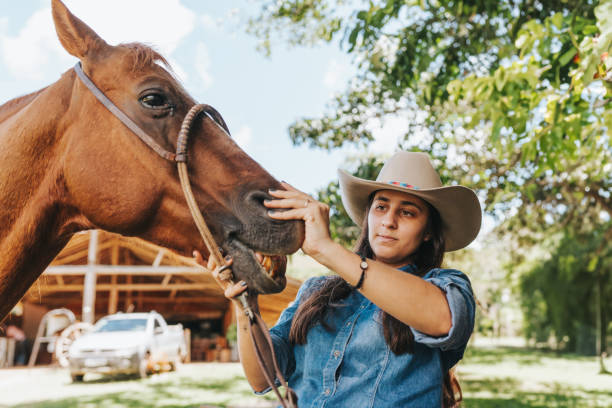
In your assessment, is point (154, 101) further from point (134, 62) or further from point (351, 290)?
point (351, 290)

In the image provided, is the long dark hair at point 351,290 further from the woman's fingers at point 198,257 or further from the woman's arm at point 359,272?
the woman's fingers at point 198,257

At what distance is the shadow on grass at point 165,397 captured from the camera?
8391mm

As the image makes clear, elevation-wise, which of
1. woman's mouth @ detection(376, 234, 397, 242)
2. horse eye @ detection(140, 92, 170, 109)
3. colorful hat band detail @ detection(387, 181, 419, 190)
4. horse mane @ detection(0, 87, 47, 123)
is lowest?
woman's mouth @ detection(376, 234, 397, 242)

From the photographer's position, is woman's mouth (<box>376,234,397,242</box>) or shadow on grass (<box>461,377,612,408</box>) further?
shadow on grass (<box>461,377,612,408</box>)

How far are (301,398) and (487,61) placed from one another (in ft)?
18.7

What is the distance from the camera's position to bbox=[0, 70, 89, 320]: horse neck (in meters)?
1.66

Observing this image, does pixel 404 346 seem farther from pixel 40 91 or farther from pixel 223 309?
pixel 223 309

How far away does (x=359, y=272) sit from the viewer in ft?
4.81

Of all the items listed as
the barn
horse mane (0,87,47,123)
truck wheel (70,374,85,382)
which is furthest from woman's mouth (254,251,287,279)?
the barn

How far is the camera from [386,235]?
1.92 metres

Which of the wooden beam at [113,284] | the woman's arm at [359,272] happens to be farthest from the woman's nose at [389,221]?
the wooden beam at [113,284]

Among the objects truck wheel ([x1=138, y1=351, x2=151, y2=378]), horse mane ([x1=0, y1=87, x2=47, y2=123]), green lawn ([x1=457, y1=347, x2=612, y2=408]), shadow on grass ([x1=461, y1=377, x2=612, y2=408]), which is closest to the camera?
horse mane ([x1=0, y1=87, x2=47, y2=123])

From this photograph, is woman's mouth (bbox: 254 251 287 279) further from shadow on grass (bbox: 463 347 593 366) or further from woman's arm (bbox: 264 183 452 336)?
shadow on grass (bbox: 463 347 593 366)

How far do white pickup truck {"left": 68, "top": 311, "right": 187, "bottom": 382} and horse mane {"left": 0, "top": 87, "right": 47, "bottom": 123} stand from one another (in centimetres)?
1093
